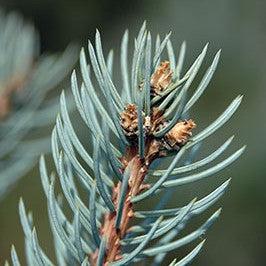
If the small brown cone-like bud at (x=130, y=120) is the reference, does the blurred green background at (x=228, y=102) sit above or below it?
above

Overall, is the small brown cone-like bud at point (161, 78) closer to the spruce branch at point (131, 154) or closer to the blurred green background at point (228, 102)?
the spruce branch at point (131, 154)

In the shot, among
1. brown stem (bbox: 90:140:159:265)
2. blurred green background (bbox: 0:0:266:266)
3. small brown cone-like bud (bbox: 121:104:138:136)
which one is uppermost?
blurred green background (bbox: 0:0:266:266)

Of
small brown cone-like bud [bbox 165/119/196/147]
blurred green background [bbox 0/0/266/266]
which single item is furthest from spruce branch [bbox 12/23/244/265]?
blurred green background [bbox 0/0/266/266]

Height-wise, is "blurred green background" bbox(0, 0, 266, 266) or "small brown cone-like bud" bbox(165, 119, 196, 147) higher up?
"blurred green background" bbox(0, 0, 266, 266)

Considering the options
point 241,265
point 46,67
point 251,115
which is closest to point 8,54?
point 46,67

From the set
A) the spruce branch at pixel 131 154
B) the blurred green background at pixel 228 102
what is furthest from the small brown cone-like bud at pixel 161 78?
the blurred green background at pixel 228 102

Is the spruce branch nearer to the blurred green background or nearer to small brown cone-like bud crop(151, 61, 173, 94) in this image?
small brown cone-like bud crop(151, 61, 173, 94)

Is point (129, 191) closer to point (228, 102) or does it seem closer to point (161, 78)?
point (161, 78)
